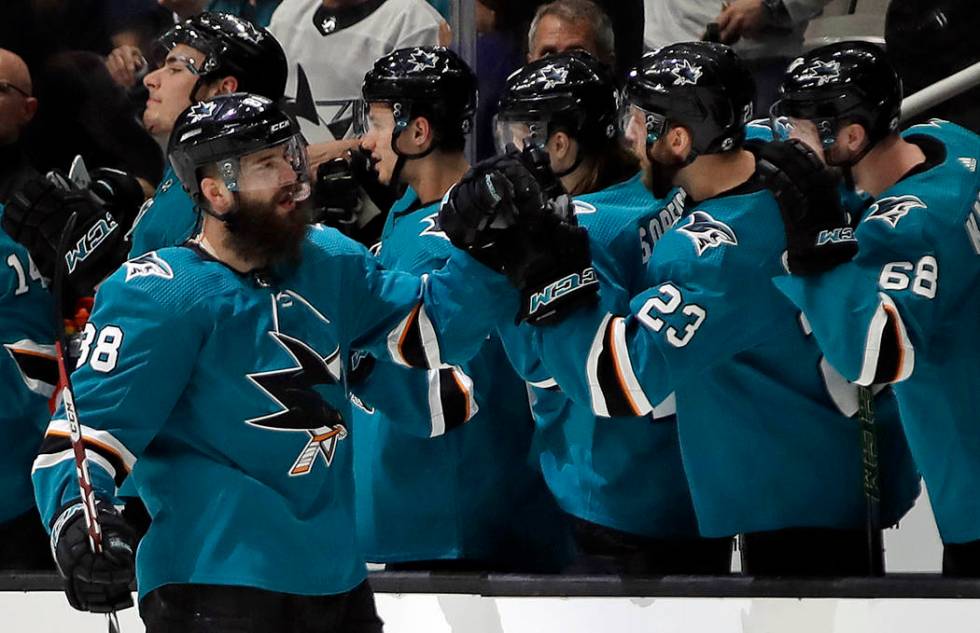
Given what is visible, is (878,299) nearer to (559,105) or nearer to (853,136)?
(853,136)

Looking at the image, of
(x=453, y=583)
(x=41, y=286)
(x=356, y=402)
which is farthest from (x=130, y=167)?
(x=453, y=583)

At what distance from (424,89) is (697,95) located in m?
0.67

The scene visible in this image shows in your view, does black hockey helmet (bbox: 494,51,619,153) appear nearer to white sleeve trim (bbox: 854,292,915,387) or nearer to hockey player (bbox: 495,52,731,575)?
hockey player (bbox: 495,52,731,575)

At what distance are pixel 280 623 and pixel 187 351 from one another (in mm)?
422

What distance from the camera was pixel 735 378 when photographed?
113 inches

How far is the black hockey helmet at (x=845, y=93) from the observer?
9.18 feet

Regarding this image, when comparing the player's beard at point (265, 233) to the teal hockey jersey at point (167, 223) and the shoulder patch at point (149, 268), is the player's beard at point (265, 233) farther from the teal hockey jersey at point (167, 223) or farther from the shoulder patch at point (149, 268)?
the teal hockey jersey at point (167, 223)

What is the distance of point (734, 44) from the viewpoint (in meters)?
3.58

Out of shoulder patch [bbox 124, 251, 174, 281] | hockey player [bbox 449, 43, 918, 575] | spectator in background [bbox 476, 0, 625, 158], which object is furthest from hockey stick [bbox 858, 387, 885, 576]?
shoulder patch [bbox 124, 251, 174, 281]

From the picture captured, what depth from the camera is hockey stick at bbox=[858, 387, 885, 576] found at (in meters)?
2.85

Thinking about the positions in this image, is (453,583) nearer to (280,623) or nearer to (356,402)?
(356,402)

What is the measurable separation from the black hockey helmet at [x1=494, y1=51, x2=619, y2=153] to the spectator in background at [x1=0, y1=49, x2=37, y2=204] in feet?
4.56

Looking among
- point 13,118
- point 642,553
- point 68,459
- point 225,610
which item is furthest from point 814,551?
point 13,118

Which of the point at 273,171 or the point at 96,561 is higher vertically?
the point at 273,171
